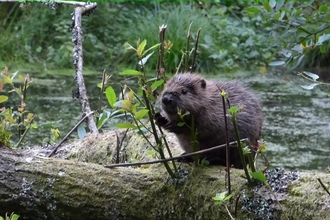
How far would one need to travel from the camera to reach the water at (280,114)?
4.53 meters

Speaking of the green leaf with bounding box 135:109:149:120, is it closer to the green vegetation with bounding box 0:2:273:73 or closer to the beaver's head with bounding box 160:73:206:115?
the beaver's head with bounding box 160:73:206:115

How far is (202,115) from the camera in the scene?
8.36 ft

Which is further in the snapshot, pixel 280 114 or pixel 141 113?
pixel 280 114

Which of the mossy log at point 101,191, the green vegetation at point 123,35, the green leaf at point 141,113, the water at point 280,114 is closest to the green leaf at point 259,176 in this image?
the mossy log at point 101,191

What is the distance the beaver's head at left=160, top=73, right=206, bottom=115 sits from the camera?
250cm

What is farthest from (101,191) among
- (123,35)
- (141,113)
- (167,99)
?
(123,35)

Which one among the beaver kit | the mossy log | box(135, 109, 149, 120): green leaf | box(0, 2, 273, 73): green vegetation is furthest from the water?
box(135, 109, 149, 120): green leaf

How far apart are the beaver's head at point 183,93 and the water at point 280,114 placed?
1.67 m

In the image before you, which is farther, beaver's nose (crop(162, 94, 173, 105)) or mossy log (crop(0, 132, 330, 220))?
beaver's nose (crop(162, 94, 173, 105))

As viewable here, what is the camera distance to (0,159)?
2.27 metres

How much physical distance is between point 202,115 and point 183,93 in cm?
12

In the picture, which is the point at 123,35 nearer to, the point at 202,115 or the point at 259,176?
the point at 202,115

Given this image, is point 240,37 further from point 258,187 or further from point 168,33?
point 258,187

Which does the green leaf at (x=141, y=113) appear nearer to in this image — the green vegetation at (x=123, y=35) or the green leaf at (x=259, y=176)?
the green leaf at (x=259, y=176)
